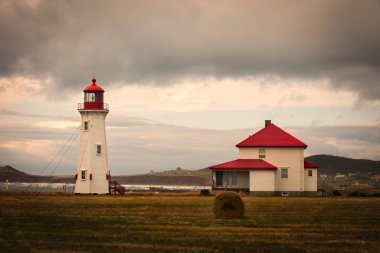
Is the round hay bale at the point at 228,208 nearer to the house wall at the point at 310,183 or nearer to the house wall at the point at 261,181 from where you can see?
the house wall at the point at 261,181

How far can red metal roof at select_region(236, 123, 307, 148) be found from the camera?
197 ft

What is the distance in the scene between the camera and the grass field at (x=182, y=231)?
750 inches

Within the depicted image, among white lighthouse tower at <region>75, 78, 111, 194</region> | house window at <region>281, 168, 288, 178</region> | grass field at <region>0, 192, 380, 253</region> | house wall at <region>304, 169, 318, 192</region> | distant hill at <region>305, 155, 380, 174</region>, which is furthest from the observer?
distant hill at <region>305, 155, 380, 174</region>

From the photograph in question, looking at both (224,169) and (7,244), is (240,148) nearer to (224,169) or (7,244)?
(224,169)

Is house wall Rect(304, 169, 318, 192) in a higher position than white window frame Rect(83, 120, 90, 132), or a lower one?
lower

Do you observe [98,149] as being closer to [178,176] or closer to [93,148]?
[93,148]

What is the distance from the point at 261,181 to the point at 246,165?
1.92 meters

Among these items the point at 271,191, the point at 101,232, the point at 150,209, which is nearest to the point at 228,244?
the point at 101,232

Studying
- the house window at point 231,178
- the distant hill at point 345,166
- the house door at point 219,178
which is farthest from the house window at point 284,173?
the distant hill at point 345,166

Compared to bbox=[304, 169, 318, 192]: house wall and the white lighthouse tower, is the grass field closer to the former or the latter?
the white lighthouse tower

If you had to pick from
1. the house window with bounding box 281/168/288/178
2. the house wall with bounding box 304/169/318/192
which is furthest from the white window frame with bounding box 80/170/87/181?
the house wall with bounding box 304/169/318/192

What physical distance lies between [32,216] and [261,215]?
10.4 meters

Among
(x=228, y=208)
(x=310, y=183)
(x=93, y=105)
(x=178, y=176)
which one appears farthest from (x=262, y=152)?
(x=178, y=176)

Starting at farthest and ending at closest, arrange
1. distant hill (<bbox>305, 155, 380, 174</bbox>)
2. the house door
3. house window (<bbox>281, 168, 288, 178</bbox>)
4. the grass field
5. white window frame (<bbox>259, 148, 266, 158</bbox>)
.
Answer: distant hill (<bbox>305, 155, 380, 174</bbox>), the house door, white window frame (<bbox>259, 148, 266, 158</bbox>), house window (<bbox>281, 168, 288, 178</bbox>), the grass field
